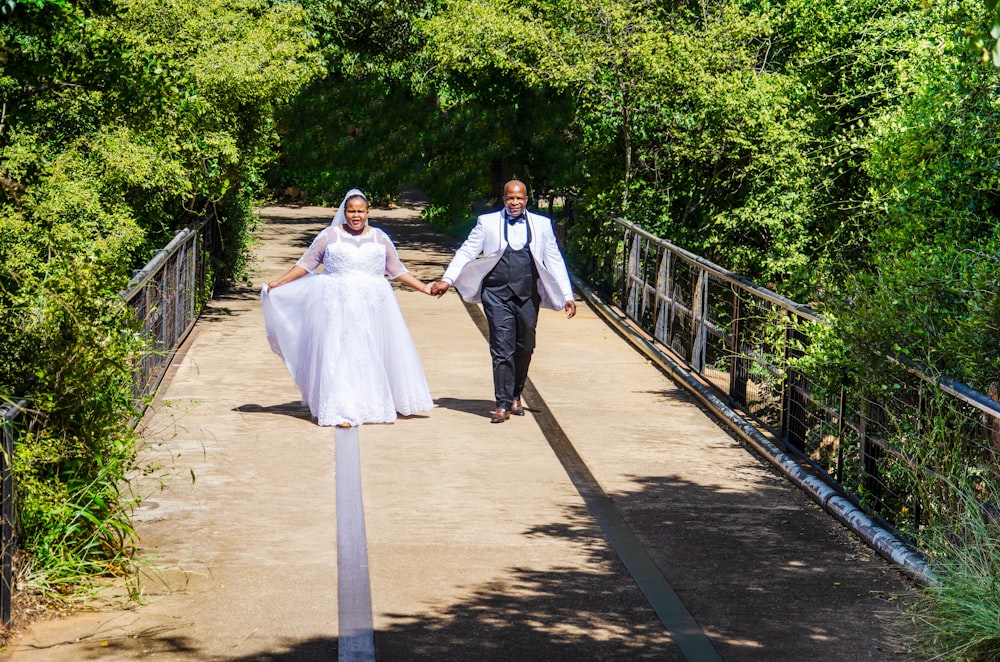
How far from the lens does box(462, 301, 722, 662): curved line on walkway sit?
611 centimetres

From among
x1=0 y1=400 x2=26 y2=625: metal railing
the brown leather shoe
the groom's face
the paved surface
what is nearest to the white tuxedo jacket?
the groom's face

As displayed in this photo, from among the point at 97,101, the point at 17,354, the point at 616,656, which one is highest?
the point at 97,101

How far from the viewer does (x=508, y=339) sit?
10852 millimetres

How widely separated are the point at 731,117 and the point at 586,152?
3.04 meters

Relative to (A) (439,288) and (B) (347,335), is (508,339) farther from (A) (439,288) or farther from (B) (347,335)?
(B) (347,335)

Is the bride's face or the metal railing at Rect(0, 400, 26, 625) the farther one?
the bride's face

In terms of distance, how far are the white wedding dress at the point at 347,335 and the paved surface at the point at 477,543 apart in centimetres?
23

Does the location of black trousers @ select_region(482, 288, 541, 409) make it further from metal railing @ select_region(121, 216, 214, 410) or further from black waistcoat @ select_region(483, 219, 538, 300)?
metal railing @ select_region(121, 216, 214, 410)

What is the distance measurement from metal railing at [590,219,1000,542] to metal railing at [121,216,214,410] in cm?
472

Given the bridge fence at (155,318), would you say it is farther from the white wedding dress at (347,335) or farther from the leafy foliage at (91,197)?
the white wedding dress at (347,335)

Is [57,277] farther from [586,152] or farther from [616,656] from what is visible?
[586,152]

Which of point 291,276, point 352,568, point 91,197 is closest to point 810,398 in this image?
Answer: point 352,568

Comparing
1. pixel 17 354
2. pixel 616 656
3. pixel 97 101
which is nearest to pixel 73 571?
pixel 17 354

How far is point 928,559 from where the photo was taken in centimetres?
666
